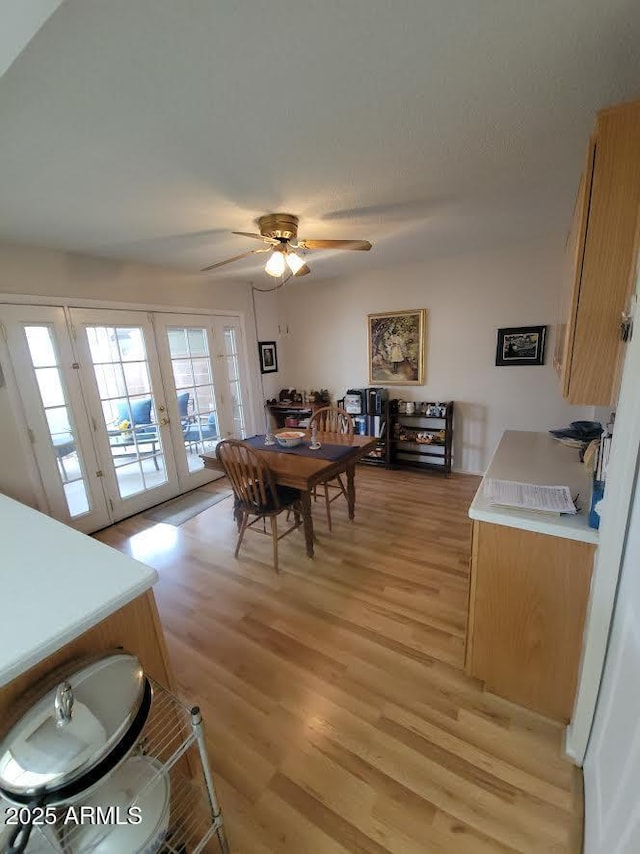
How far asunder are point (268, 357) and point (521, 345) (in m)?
2.91

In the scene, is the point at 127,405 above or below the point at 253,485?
above

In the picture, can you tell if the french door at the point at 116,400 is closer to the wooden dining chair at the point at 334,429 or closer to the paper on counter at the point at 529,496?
the wooden dining chair at the point at 334,429

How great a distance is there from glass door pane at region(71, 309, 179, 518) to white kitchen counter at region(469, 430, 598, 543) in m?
2.96

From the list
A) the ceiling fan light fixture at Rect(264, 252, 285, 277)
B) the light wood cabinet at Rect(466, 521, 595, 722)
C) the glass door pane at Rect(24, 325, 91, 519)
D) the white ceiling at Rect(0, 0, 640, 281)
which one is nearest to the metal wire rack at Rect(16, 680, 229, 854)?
the light wood cabinet at Rect(466, 521, 595, 722)

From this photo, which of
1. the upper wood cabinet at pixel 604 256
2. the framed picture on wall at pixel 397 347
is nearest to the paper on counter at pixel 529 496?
the upper wood cabinet at pixel 604 256

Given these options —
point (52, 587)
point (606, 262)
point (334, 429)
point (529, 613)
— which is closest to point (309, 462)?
point (334, 429)

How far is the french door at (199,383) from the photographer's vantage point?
3.43m

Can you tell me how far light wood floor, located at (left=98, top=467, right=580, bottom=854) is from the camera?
1.08 m

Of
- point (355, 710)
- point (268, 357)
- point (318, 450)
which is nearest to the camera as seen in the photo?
point (355, 710)

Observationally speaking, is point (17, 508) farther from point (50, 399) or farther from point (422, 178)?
point (422, 178)

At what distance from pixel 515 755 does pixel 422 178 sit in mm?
2522

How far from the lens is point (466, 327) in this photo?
349 cm

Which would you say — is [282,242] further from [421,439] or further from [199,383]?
[421,439]

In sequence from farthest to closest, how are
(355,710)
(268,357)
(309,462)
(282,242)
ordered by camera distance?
(268,357) < (309,462) < (282,242) < (355,710)
